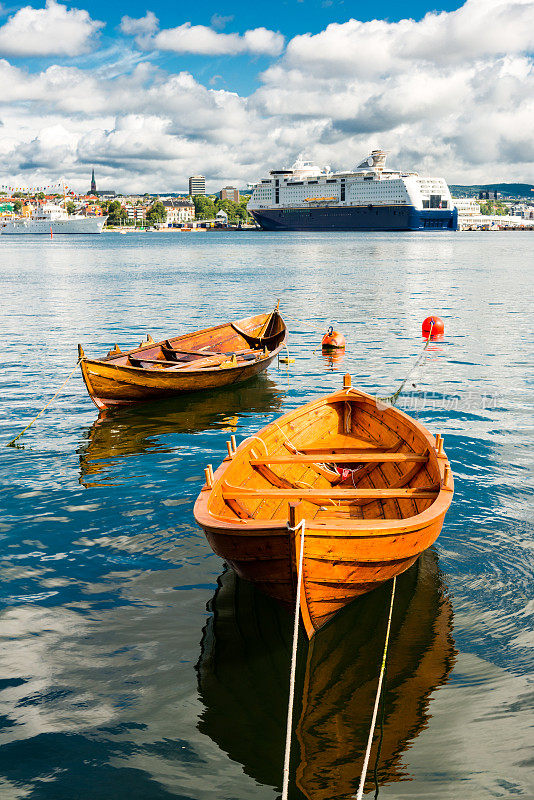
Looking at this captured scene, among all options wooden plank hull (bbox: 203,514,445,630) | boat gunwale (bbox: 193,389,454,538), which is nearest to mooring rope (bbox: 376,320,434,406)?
boat gunwale (bbox: 193,389,454,538)

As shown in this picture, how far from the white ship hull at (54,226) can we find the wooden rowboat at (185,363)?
564 feet

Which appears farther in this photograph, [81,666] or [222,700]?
[81,666]

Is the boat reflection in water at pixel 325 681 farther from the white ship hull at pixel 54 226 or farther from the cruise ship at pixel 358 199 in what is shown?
the white ship hull at pixel 54 226

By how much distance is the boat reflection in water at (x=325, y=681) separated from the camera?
16.6 ft

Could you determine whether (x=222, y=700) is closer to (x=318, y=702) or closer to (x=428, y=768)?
(x=318, y=702)

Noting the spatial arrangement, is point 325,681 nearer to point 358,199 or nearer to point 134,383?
point 134,383

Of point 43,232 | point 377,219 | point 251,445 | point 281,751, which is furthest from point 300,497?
point 43,232

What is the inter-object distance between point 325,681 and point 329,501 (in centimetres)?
263

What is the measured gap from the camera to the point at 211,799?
15.6 ft

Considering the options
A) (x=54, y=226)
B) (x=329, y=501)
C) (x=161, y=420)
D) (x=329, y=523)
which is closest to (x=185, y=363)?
(x=161, y=420)

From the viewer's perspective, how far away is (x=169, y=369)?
15.2 meters

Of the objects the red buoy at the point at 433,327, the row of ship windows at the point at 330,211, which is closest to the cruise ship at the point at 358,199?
the row of ship windows at the point at 330,211

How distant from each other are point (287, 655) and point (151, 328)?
22.9 metres

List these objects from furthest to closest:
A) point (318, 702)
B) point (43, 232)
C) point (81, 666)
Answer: point (43, 232), point (81, 666), point (318, 702)
